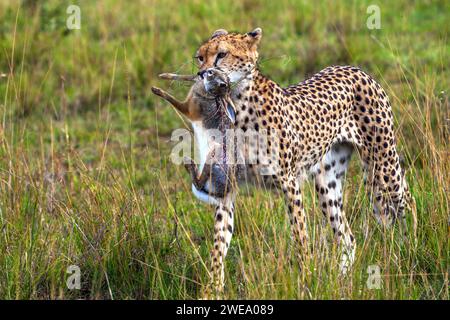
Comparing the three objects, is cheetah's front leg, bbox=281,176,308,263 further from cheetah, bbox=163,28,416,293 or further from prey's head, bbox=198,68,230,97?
prey's head, bbox=198,68,230,97

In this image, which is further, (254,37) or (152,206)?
(152,206)

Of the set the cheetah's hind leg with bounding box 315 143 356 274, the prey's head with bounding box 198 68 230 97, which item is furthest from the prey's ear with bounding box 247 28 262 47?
the cheetah's hind leg with bounding box 315 143 356 274

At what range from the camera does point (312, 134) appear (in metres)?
5.00

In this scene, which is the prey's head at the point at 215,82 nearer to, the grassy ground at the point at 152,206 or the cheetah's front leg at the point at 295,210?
the grassy ground at the point at 152,206

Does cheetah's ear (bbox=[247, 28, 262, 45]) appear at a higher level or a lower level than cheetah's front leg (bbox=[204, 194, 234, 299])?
higher

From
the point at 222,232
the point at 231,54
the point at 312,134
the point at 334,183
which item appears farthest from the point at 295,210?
the point at 231,54

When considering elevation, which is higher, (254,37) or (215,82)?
(254,37)

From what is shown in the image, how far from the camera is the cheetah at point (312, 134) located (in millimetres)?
4629

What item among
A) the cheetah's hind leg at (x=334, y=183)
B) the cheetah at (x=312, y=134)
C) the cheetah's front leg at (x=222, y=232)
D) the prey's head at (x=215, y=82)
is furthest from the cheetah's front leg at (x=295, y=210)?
the prey's head at (x=215, y=82)

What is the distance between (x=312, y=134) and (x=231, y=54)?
64cm

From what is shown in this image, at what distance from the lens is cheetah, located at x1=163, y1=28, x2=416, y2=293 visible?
4629 mm

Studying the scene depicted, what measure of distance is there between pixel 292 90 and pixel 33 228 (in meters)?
1.30

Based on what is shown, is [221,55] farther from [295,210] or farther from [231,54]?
[295,210]
